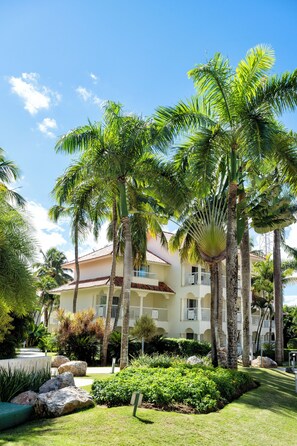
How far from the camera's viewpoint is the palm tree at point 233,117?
552 inches

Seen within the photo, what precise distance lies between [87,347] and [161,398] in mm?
13720

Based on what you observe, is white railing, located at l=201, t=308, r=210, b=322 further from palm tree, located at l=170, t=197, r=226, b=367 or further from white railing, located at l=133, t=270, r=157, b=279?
palm tree, located at l=170, t=197, r=226, b=367

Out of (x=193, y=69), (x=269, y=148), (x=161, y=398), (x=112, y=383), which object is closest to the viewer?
(x=161, y=398)

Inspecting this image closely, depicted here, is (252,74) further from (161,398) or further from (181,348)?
(181,348)

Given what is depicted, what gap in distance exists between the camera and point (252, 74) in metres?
14.5

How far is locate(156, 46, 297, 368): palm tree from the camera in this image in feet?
46.0

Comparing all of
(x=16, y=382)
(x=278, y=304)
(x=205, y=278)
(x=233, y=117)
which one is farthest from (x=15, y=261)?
(x=205, y=278)

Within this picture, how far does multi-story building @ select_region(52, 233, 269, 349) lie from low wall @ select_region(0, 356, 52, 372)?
58.6ft

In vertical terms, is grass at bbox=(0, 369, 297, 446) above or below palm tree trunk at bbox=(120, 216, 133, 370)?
below

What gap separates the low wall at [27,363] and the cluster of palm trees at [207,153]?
159 inches

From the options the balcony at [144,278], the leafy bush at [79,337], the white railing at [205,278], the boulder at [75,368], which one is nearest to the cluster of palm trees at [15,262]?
the boulder at [75,368]

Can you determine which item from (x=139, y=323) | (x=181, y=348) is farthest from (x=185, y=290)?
(x=139, y=323)

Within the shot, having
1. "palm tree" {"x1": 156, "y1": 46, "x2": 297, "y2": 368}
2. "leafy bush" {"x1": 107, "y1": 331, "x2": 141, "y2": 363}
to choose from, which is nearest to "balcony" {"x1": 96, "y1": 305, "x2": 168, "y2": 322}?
"leafy bush" {"x1": 107, "y1": 331, "x2": 141, "y2": 363}

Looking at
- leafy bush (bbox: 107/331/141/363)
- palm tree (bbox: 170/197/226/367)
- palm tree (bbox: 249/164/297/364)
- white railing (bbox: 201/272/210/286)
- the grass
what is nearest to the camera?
the grass
